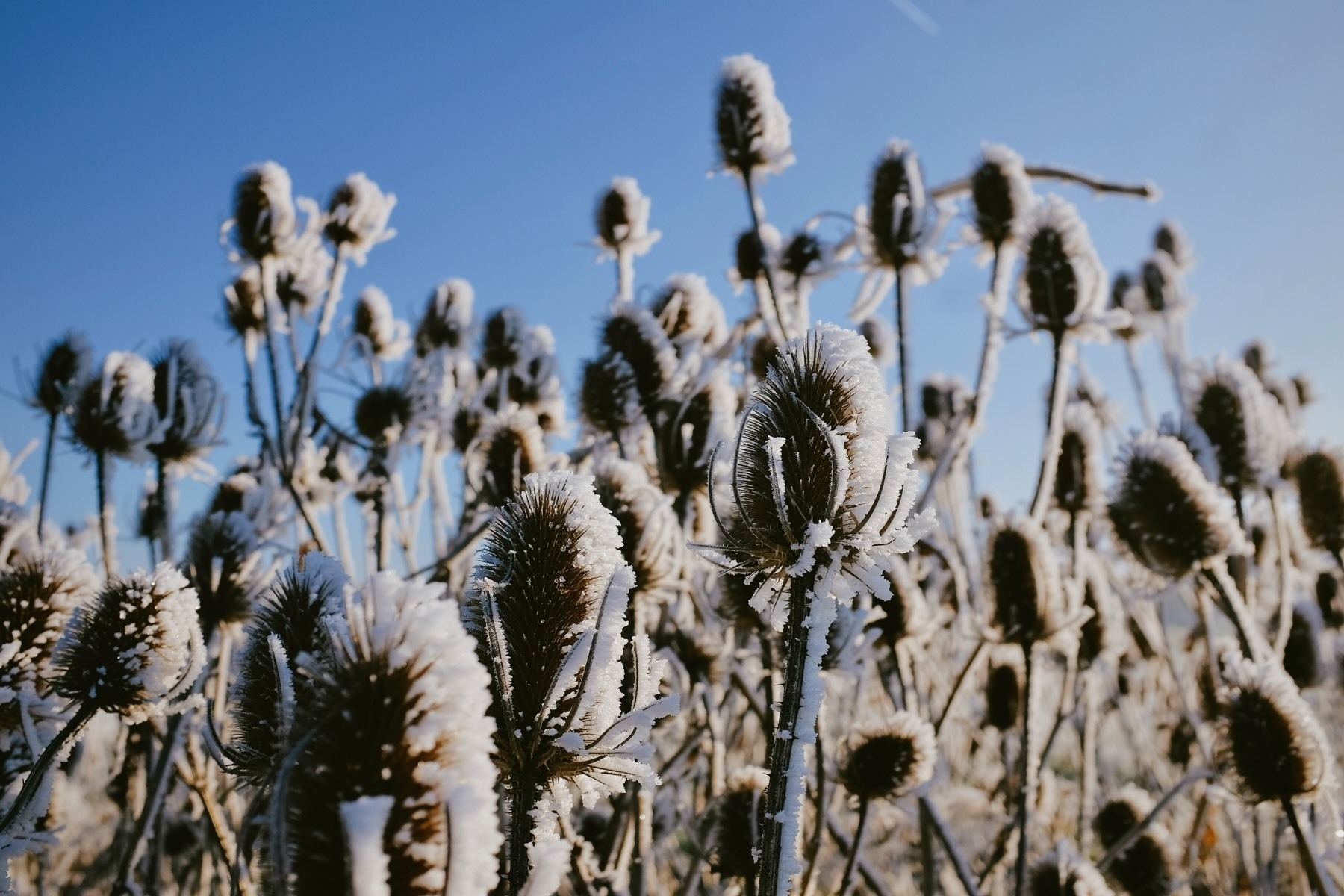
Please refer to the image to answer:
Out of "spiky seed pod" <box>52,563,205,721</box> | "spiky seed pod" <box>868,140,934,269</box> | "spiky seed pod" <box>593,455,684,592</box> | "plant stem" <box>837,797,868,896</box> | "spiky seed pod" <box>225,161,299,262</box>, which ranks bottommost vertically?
"plant stem" <box>837,797,868,896</box>

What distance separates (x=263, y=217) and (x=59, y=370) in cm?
115

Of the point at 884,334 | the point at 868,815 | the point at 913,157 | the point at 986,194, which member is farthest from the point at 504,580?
the point at 884,334

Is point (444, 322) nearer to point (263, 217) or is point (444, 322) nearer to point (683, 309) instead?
point (263, 217)

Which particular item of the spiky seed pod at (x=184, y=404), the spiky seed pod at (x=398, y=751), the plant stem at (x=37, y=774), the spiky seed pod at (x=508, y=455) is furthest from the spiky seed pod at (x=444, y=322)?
the spiky seed pod at (x=398, y=751)

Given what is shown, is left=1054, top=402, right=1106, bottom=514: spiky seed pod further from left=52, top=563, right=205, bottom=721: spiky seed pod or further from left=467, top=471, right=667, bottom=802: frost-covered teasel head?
left=52, top=563, right=205, bottom=721: spiky seed pod

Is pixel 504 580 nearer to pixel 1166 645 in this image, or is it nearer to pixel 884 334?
pixel 1166 645

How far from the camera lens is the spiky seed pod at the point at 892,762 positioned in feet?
6.98

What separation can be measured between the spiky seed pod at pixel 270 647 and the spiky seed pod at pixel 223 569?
1544mm

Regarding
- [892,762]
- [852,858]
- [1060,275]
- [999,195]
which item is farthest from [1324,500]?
[852,858]

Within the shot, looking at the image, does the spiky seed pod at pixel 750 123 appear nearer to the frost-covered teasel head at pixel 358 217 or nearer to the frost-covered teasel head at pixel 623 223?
the frost-covered teasel head at pixel 623 223

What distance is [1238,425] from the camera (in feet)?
11.6

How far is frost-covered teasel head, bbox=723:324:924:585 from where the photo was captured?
1.10m

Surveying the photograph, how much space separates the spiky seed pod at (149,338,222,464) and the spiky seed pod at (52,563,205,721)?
209 cm

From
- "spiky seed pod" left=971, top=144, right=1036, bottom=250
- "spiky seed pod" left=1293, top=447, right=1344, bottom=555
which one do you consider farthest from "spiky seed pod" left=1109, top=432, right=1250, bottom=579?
"spiky seed pod" left=1293, top=447, right=1344, bottom=555
